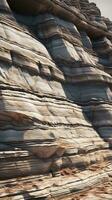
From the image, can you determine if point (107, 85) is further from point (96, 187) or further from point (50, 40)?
point (96, 187)

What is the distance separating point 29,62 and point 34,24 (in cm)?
852

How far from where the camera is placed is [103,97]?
30.1 meters

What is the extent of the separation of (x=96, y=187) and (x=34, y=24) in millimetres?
16608

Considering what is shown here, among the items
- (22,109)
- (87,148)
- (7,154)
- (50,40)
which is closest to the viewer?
(7,154)

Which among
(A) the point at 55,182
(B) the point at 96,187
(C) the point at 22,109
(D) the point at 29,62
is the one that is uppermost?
(D) the point at 29,62

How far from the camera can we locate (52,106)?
22891 millimetres

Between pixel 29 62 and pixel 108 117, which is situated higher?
pixel 29 62

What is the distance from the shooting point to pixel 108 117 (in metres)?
28.4

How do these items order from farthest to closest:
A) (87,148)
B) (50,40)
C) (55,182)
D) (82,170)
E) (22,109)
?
1. (50,40)
2. (87,148)
3. (82,170)
4. (22,109)
5. (55,182)

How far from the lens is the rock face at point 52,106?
17531 millimetres

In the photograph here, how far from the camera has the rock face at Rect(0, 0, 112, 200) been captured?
17531 mm

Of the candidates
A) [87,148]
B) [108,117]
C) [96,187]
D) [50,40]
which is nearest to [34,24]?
[50,40]

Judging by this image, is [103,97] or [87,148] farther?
[103,97]

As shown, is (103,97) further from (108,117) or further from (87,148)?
(87,148)
